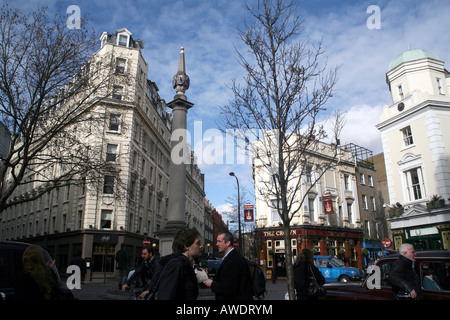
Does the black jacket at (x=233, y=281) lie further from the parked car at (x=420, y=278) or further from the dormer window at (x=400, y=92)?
the dormer window at (x=400, y=92)

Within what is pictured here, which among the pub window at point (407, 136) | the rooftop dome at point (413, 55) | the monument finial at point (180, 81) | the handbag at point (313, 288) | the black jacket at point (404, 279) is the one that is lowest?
the handbag at point (313, 288)

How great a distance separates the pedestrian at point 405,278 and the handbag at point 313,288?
5.22 ft

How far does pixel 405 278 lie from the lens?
14.8ft

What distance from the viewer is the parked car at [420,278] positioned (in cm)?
502

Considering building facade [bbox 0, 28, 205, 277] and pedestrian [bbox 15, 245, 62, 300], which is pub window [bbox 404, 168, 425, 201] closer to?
building facade [bbox 0, 28, 205, 277]

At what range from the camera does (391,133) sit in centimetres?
2567

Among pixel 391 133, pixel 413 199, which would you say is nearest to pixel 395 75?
pixel 391 133

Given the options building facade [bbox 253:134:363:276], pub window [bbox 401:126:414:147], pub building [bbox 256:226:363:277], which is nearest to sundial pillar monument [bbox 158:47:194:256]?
building facade [bbox 253:134:363:276]

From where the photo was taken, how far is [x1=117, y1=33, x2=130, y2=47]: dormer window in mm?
34237

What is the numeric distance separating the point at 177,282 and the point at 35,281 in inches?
59.7

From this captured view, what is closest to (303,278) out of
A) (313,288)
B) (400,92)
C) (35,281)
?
(313,288)

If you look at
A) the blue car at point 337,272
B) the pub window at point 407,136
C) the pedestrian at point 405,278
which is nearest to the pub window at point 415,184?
the pub window at point 407,136
